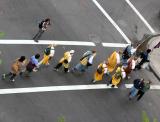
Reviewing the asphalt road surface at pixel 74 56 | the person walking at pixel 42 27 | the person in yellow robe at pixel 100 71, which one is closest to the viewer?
the asphalt road surface at pixel 74 56

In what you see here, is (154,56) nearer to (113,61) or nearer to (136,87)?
(113,61)

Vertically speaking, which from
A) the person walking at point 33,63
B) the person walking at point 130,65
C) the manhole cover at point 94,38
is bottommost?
the person walking at point 130,65

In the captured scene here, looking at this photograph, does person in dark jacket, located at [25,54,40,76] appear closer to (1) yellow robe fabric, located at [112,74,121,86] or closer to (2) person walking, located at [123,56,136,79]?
(1) yellow robe fabric, located at [112,74,121,86]

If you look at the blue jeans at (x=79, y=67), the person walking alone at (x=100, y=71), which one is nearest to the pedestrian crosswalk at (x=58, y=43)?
the blue jeans at (x=79, y=67)

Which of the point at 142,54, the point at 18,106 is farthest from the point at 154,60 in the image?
the point at 18,106

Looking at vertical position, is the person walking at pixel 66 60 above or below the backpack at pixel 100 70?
above

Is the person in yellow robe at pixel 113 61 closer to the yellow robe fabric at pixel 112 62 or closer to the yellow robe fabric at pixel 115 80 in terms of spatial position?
the yellow robe fabric at pixel 112 62

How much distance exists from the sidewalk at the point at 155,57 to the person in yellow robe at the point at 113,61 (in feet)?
10.6

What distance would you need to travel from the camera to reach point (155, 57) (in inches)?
1114

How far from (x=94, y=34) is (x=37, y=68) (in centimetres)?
522

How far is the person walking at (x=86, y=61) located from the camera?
79.3 ft

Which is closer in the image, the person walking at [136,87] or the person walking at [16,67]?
the person walking at [16,67]

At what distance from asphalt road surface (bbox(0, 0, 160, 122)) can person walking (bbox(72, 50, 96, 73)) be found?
0.47 metres

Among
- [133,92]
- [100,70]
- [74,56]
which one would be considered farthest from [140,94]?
[74,56]
